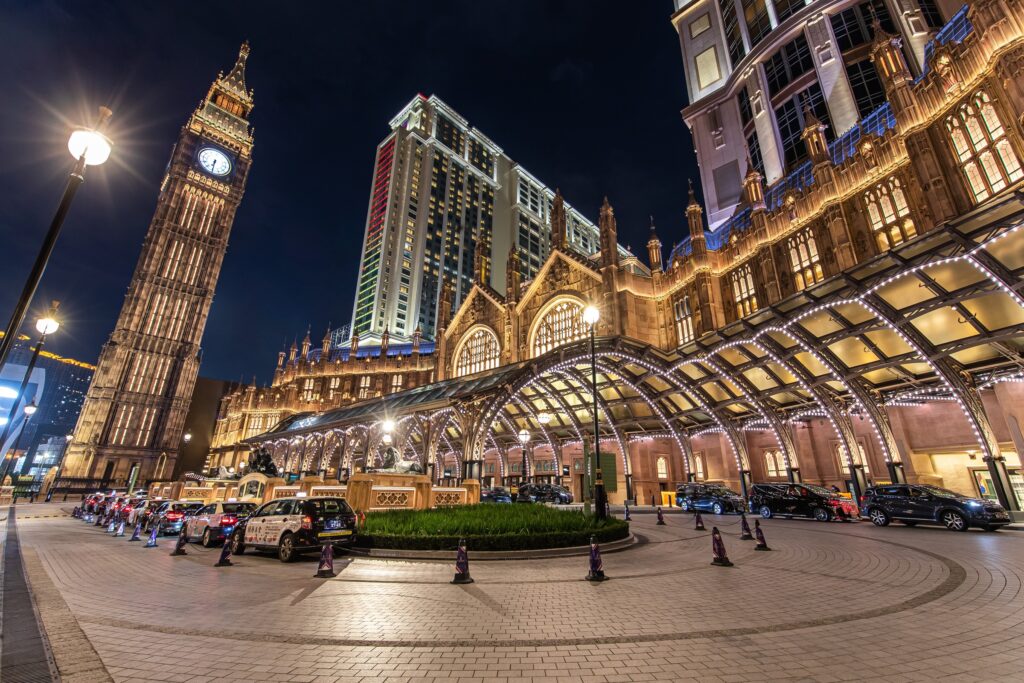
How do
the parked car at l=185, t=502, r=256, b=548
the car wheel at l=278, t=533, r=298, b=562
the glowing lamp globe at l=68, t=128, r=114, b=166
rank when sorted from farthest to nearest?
the parked car at l=185, t=502, r=256, b=548 → the car wheel at l=278, t=533, r=298, b=562 → the glowing lamp globe at l=68, t=128, r=114, b=166

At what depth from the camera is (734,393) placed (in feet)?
95.4

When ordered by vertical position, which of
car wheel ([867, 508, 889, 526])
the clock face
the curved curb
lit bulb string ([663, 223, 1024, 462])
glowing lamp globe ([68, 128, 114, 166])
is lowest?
the curved curb

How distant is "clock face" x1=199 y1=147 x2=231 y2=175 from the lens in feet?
290

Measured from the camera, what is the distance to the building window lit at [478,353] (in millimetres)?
50219

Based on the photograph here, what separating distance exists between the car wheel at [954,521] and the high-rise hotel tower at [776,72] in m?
24.7

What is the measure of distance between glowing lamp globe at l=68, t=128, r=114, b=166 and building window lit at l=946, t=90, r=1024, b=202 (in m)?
28.8

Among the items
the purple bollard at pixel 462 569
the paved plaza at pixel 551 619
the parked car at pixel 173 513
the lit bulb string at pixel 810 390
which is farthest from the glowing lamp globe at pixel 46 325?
the lit bulb string at pixel 810 390

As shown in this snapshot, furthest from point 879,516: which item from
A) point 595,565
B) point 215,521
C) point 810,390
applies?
point 215,521

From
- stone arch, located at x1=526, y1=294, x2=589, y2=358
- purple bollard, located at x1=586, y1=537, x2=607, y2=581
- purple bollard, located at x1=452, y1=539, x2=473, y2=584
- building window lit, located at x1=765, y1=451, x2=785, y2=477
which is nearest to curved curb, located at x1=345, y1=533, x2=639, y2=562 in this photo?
purple bollard, located at x1=452, y1=539, x2=473, y2=584

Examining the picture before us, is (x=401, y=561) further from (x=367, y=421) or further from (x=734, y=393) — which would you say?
(x=367, y=421)

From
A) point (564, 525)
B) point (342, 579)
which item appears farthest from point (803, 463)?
point (342, 579)

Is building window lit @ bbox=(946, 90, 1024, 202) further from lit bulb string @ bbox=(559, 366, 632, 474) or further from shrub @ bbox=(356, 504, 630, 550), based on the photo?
lit bulb string @ bbox=(559, 366, 632, 474)

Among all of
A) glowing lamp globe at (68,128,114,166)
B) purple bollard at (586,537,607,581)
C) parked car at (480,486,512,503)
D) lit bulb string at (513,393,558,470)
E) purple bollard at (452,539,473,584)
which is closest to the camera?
glowing lamp globe at (68,128,114,166)

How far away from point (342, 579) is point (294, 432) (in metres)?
44.2
